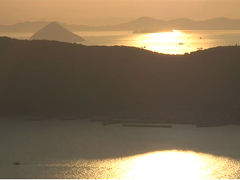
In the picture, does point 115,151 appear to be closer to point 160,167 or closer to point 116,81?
point 160,167

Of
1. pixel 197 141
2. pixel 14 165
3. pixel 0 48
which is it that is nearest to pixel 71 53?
pixel 0 48

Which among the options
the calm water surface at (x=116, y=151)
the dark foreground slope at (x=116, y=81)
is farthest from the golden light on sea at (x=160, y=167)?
the dark foreground slope at (x=116, y=81)

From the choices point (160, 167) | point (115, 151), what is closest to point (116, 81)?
point (115, 151)

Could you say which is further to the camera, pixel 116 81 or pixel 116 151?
pixel 116 81

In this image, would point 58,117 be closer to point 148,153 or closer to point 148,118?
point 148,118

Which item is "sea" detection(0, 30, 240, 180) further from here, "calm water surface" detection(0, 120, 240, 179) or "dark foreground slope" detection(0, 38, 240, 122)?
"dark foreground slope" detection(0, 38, 240, 122)

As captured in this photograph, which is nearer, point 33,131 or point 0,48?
point 33,131

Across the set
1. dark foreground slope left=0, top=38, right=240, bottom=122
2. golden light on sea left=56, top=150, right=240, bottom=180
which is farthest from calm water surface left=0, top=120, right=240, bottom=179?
dark foreground slope left=0, top=38, right=240, bottom=122
